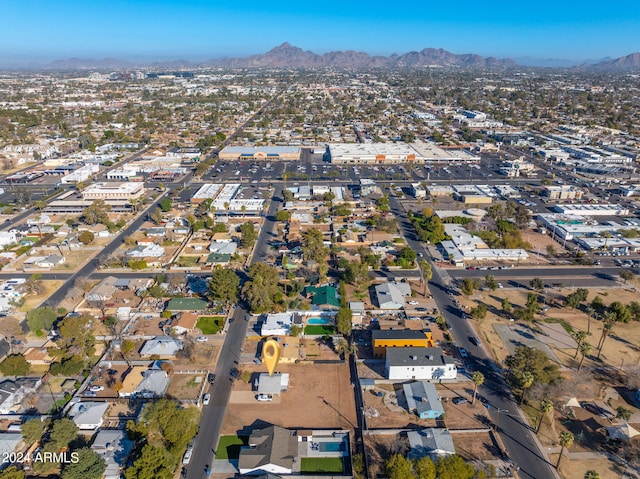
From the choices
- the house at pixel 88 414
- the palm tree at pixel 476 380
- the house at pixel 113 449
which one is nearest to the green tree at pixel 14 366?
the house at pixel 88 414

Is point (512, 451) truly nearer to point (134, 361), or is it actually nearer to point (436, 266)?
point (436, 266)

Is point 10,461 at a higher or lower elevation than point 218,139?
lower

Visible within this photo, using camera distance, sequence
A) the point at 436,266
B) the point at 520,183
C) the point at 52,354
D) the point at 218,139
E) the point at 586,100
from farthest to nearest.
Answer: the point at 586,100 → the point at 218,139 → the point at 520,183 → the point at 436,266 → the point at 52,354

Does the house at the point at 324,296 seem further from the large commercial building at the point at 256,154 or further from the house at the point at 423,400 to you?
the large commercial building at the point at 256,154

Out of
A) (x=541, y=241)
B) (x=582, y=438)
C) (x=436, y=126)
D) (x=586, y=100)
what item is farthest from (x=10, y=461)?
(x=586, y=100)

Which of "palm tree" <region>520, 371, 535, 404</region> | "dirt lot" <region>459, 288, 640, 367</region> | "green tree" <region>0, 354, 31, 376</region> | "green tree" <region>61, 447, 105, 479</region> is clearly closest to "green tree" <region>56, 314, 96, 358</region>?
"green tree" <region>0, 354, 31, 376</region>
